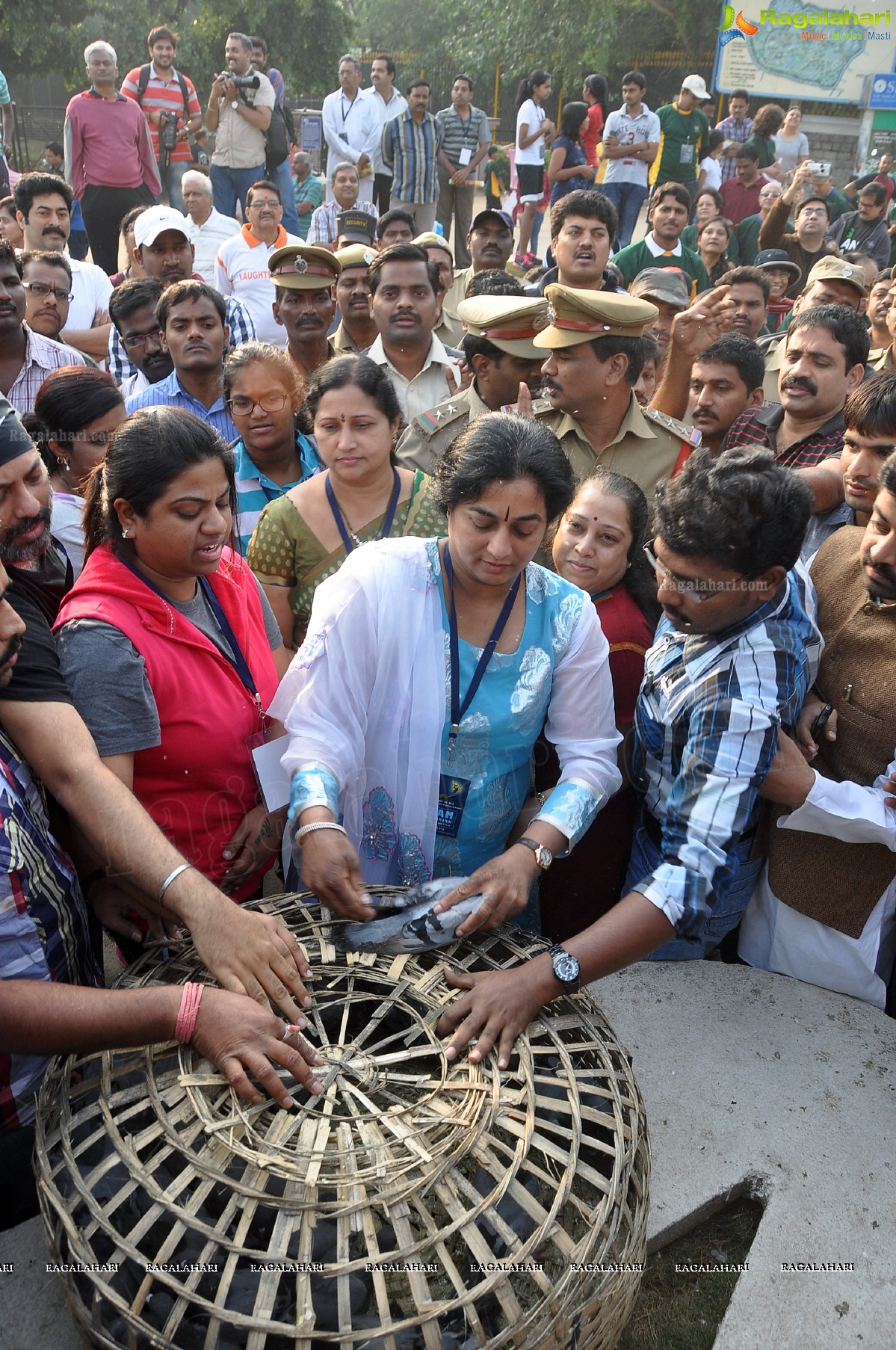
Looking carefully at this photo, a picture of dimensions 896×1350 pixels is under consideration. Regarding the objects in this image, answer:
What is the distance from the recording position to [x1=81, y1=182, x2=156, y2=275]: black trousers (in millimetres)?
8633

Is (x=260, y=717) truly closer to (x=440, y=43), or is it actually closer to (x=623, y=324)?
(x=623, y=324)

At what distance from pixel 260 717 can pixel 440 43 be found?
34.6m

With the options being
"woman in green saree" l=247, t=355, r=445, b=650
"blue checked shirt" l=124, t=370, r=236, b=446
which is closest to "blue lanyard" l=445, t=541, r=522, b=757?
"woman in green saree" l=247, t=355, r=445, b=650

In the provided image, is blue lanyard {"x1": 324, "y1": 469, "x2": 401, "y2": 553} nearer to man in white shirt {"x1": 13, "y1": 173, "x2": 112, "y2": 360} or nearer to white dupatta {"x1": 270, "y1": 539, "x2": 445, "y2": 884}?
white dupatta {"x1": 270, "y1": 539, "x2": 445, "y2": 884}

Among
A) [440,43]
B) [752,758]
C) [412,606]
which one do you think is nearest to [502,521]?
[412,606]

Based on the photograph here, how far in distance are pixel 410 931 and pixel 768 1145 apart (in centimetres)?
98

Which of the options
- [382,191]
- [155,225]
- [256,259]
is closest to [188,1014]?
[155,225]

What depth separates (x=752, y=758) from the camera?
77.9 inches

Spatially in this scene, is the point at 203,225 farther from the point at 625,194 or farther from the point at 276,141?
the point at 625,194

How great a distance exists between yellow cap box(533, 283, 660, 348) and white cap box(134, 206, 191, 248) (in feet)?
10.7

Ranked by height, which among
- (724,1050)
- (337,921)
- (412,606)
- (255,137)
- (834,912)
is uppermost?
(255,137)

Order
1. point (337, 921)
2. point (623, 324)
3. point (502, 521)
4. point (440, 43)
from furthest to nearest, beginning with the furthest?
point (440, 43)
point (623, 324)
point (502, 521)
point (337, 921)

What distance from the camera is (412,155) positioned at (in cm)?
1038

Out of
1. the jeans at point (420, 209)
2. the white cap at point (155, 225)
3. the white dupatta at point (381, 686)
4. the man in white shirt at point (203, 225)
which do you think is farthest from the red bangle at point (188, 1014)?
the jeans at point (420, 209)
